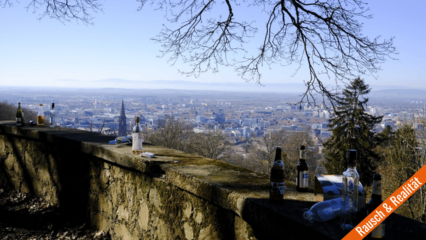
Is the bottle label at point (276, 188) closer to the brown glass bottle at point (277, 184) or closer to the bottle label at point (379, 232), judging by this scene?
the brown glass bottle at point (277, 184)

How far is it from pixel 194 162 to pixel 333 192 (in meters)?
1.32

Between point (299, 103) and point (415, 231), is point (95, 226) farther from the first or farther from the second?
point (299, 103)

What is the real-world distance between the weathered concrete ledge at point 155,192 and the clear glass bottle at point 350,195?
0.19ft

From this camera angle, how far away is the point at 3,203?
407 cm

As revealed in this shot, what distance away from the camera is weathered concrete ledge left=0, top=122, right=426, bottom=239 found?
1640mm

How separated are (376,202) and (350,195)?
0.11 m

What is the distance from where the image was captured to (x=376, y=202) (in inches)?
53.7

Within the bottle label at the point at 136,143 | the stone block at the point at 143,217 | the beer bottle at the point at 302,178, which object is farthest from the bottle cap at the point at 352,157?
the bottle label at the point at 136,143

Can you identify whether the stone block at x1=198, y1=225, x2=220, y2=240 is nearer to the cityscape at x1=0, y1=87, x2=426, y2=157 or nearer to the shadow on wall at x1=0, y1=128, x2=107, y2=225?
the shadow on wall at x1=0, y1=128, x2=107, y2=225

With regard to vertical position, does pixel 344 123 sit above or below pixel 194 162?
below

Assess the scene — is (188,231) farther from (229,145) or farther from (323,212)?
(229,145)

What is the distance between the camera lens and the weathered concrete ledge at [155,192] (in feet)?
5.38

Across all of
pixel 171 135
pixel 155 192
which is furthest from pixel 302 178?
pixel 171 135

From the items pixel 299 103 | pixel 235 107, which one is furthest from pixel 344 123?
pixel 235 107
